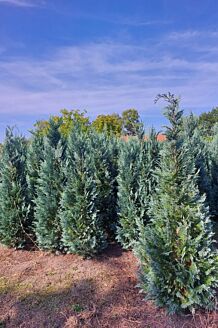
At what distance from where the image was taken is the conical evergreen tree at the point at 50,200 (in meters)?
3.86

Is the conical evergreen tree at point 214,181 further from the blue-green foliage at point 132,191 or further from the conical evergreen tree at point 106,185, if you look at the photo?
the conical evergreen tree at point 106,185

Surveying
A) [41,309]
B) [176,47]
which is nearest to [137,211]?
[41,309]

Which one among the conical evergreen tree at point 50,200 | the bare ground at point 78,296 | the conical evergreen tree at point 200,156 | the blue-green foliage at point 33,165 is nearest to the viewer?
the bare ground at point 78,296

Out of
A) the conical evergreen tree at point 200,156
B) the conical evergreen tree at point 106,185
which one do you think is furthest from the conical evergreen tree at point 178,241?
the conical evergreen tree at point 106,185

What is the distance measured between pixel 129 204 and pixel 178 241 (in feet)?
4.55

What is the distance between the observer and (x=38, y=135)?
4988mm

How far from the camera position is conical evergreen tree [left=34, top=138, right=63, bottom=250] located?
3.86 m

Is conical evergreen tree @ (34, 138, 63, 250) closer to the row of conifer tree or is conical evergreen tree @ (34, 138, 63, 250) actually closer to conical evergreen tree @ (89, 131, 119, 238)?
the row of conifer tree

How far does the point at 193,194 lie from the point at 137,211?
4.73 ft

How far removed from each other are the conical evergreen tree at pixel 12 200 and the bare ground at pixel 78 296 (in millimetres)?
412

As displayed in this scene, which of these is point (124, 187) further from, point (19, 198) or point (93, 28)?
point (93, 28)

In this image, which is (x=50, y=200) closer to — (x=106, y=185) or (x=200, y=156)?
(x=106, y=185)

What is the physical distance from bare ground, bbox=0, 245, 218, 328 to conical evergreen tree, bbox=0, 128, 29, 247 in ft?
1.35

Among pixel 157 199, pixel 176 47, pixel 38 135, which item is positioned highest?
pixel 176 47
